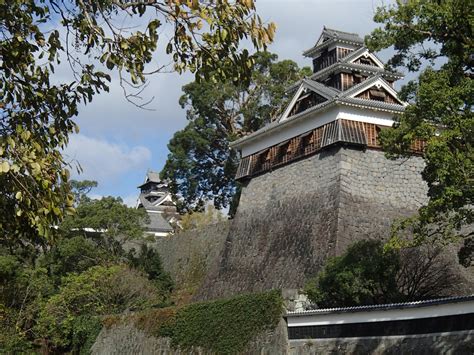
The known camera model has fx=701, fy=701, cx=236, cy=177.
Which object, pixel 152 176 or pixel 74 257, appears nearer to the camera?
pixel 74 257

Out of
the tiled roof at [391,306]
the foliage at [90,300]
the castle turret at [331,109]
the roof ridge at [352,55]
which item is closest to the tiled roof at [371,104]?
the castle turret at [331,109]

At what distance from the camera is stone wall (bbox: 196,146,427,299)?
2225 cm

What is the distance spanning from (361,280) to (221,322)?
5.14m

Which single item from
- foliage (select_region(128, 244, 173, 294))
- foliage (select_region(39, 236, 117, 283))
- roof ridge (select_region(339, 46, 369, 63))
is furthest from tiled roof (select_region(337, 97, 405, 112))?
foliage (select_region(39, 236, 117, 283))

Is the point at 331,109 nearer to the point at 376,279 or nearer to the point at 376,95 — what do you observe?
the point at 376,95

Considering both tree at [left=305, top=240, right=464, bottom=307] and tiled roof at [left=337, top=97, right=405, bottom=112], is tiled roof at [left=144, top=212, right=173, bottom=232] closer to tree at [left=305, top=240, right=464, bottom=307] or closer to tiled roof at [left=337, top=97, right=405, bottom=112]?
tiled roof at [left=337, top=97, right=405, bottom=112]

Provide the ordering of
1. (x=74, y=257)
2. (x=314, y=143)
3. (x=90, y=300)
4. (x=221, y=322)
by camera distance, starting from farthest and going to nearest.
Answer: (x=74, y=257)
(x=90, y=300)
(x=314, y=143)
(x=221, y=322)

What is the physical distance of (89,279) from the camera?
91.2 feet

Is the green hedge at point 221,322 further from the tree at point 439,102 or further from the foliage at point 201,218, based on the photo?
the foliage at point 201,218

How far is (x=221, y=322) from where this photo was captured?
65.1ft

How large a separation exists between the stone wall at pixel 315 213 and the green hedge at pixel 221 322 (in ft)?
9.25

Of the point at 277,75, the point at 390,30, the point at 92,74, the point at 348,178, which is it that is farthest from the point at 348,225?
the point at 277,75

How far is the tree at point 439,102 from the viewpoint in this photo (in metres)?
11.6

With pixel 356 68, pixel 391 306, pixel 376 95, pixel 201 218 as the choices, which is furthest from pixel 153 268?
pixel 391 306
